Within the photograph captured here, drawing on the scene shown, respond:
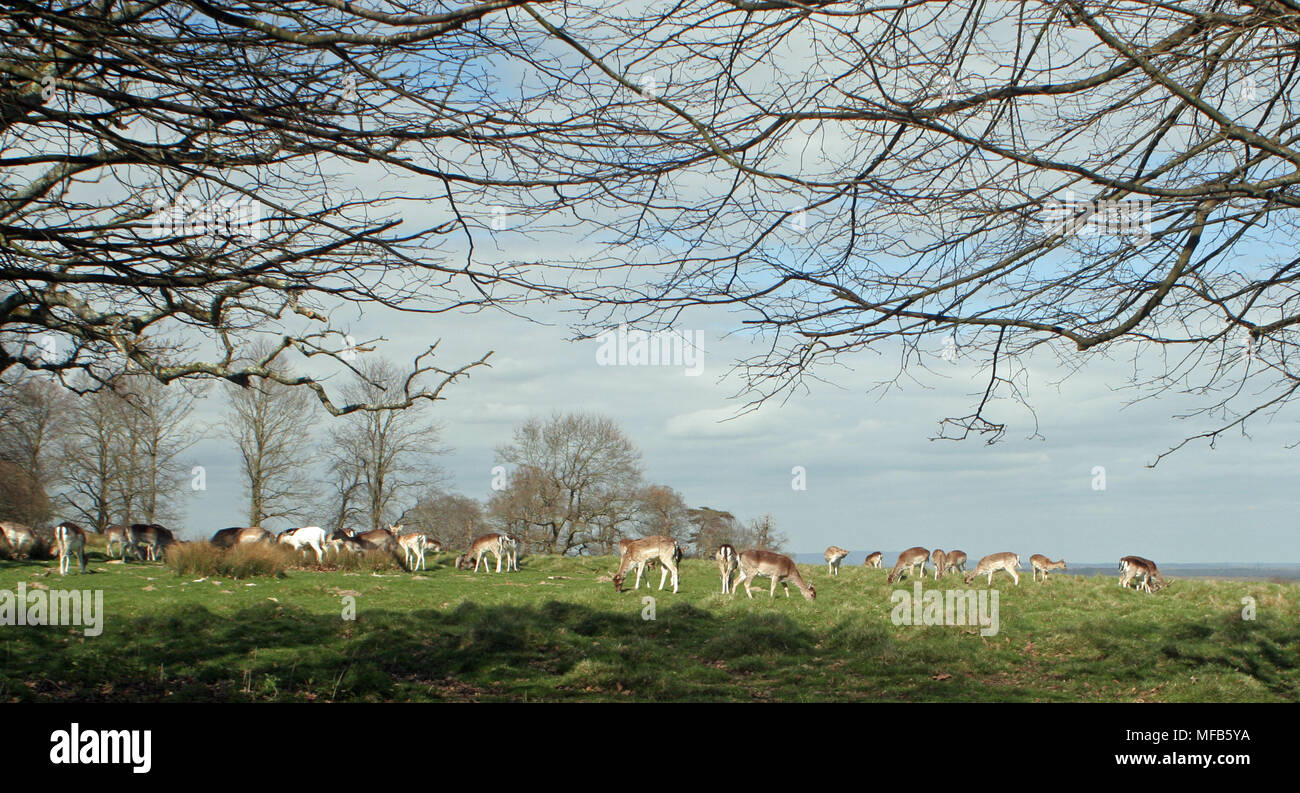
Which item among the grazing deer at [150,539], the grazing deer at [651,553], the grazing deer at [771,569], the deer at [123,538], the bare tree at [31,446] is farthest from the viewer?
the bare tree at [31,446]

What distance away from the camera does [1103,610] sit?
1641 cm

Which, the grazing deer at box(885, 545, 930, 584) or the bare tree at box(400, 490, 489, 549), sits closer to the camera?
the grazing deer at box(885, 545, 930, 584)

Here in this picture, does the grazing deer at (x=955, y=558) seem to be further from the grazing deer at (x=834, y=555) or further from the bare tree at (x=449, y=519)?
the bare tree at (x=449, y=519)

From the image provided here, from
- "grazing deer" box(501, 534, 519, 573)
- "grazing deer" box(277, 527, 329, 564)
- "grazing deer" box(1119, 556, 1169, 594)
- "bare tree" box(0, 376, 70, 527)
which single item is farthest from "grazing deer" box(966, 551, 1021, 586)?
"bare tree" box(0, 376, 70, 527)

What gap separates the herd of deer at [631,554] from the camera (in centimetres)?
1938

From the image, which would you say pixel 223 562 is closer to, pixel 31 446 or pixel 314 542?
pixel 314 542

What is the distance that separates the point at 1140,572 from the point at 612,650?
54.1ft

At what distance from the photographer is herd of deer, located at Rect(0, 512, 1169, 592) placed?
763 inches

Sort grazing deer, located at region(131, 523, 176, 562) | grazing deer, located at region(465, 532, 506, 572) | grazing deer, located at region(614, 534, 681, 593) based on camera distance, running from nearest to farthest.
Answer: grazing deer, located at region(614, 534, 681, 593)
grazing deer, located at region(131, 523, 176, 562)
grazing deer, located at region(465, 532, 506, 572)

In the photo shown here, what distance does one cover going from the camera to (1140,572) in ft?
72.0

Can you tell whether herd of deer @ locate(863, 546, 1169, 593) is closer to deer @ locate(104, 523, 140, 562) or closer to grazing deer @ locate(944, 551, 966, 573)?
grazing deer @ locate(944, 551, 966, 573)

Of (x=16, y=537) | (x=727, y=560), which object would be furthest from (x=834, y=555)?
(x=16, y=537)

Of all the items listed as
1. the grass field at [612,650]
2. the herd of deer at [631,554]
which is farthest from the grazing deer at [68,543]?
the grass field at [612,650]

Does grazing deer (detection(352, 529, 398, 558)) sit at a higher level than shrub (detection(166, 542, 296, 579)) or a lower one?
lower
